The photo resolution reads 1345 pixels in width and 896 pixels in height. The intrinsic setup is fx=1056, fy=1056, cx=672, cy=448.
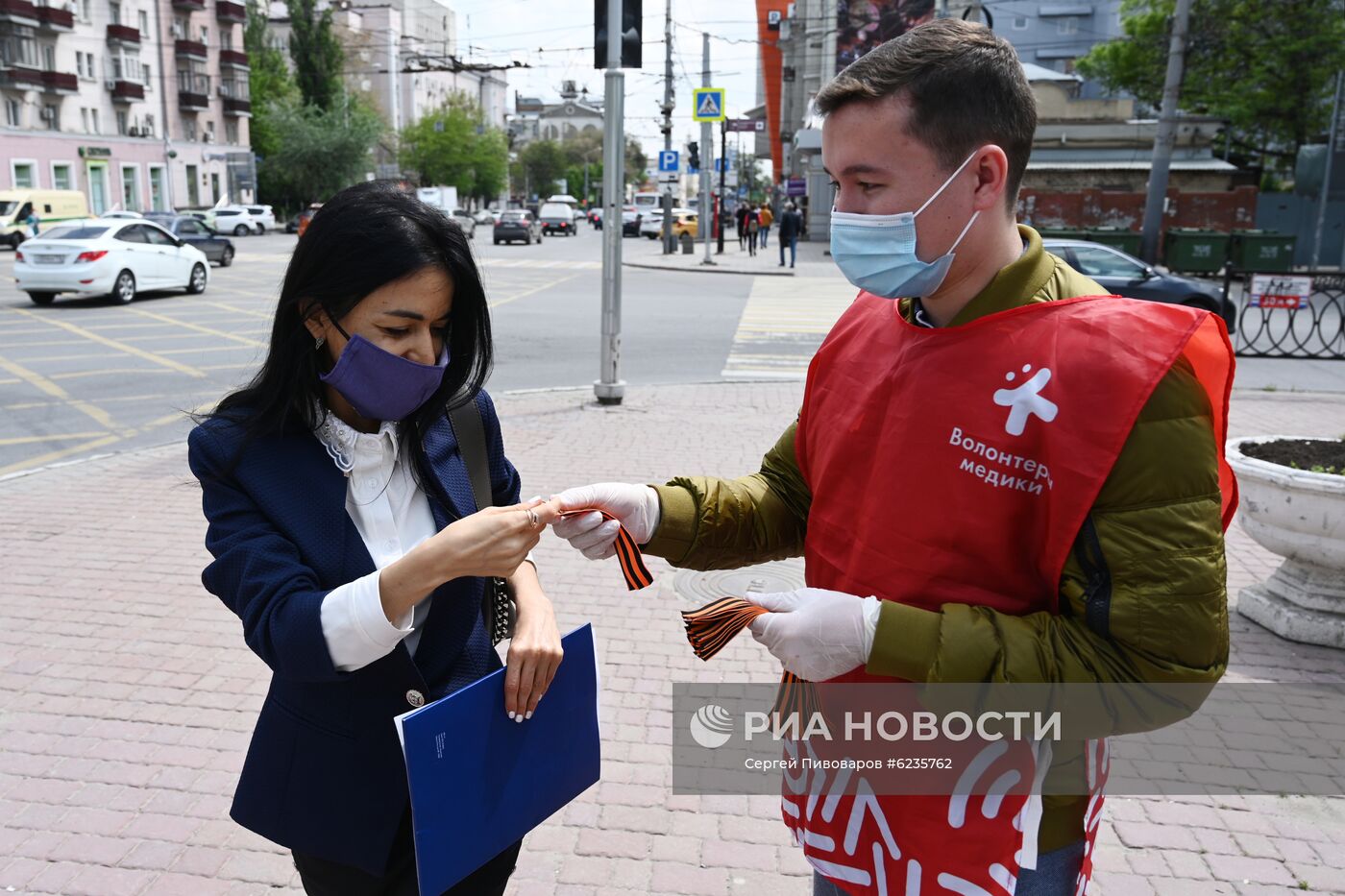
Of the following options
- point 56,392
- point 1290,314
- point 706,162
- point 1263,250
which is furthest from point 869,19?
point 56,392

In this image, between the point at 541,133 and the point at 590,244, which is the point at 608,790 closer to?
the point at 590,244

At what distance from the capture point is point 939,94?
1604 millimetres

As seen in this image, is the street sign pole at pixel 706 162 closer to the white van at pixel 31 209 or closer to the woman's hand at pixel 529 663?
the white van at pixel 31 209

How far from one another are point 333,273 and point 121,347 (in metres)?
13.8

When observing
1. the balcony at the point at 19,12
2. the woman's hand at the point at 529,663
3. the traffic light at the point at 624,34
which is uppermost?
the balcony at the point at 19,12

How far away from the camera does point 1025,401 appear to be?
1.58m

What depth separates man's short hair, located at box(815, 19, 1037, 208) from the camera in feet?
5.24

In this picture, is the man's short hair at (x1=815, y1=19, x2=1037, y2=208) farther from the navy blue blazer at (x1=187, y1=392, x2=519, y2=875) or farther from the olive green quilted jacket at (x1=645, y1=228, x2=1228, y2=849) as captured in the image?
the navy blue blazer at (x1=187, y1=392, x2=519, y2=875)

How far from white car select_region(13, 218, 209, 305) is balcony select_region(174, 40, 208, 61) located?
4591 cm

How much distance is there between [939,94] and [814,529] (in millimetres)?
765

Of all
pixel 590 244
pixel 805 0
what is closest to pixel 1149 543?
pixel 590 244

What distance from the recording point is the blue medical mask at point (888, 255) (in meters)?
1.72

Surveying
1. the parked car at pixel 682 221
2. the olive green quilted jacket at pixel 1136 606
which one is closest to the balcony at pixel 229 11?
the parked car at pixel 682 221

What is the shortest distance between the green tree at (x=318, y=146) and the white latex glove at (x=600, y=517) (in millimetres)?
61870
